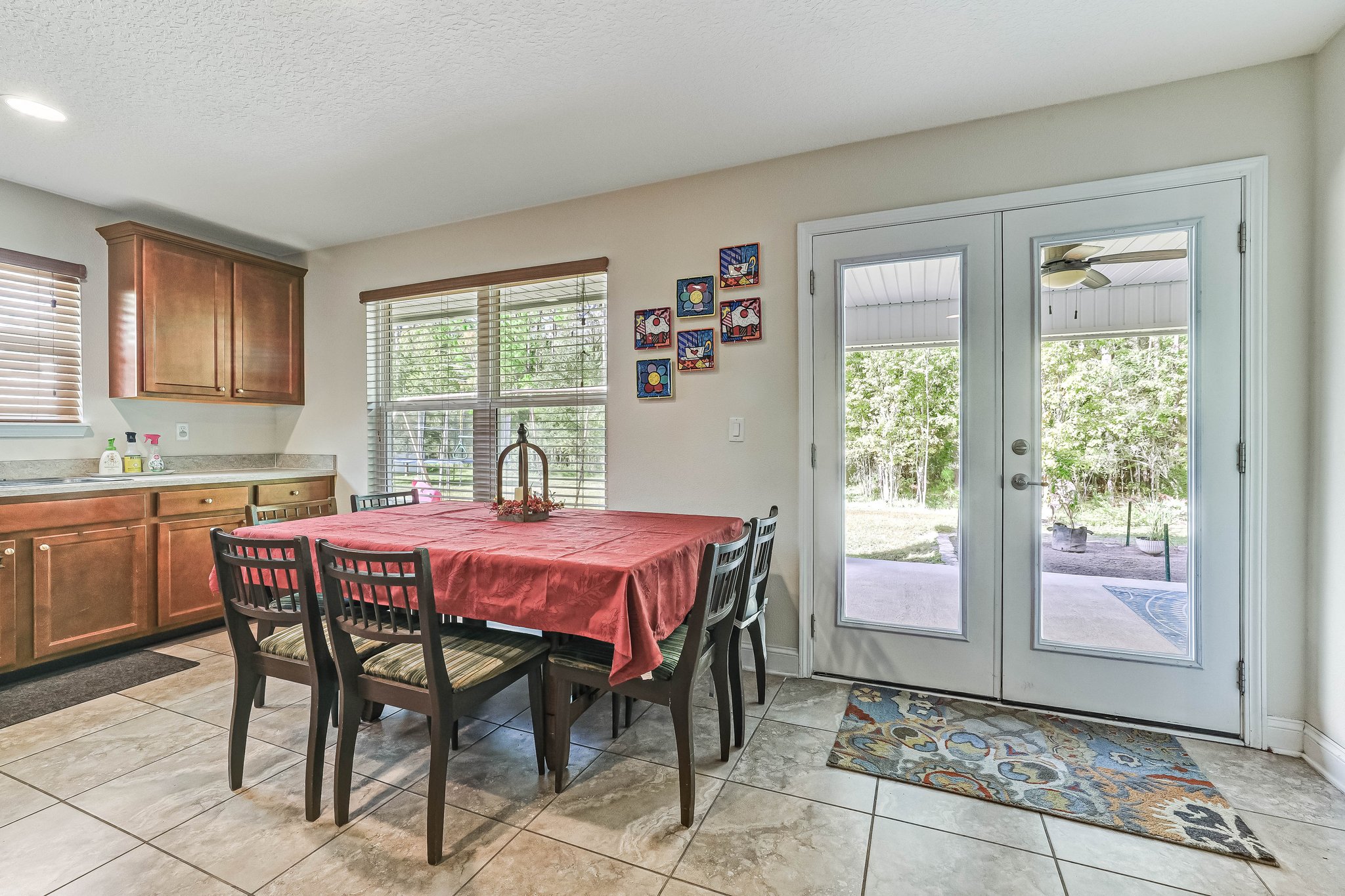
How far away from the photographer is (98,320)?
358 cm

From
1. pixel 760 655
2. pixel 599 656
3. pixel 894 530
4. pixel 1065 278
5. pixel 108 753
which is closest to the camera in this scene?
pixel 599 656

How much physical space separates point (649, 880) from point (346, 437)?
3.68 metres

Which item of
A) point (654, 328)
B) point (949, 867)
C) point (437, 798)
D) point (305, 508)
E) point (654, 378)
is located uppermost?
point (654, 328)

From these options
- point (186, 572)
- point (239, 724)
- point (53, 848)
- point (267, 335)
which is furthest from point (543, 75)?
point (186, 572)

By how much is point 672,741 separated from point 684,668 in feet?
2.17

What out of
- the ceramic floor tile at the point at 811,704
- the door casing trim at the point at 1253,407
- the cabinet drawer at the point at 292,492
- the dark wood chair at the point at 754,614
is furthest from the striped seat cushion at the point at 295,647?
the door casing trim at the point at 1253,407

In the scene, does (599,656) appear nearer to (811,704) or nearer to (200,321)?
(811,704)

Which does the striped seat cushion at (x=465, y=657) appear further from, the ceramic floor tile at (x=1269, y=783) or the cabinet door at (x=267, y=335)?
the cabinet door at (x=267, y=335)

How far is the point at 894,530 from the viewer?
9.11ft

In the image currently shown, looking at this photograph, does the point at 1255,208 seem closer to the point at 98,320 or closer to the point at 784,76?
the point at 784,76

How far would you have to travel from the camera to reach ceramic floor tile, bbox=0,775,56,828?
1.84 meters

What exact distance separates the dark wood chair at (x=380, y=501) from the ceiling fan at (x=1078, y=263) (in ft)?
10.4

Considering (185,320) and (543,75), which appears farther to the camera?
(185,320)

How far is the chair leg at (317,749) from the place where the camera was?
1792 mm
